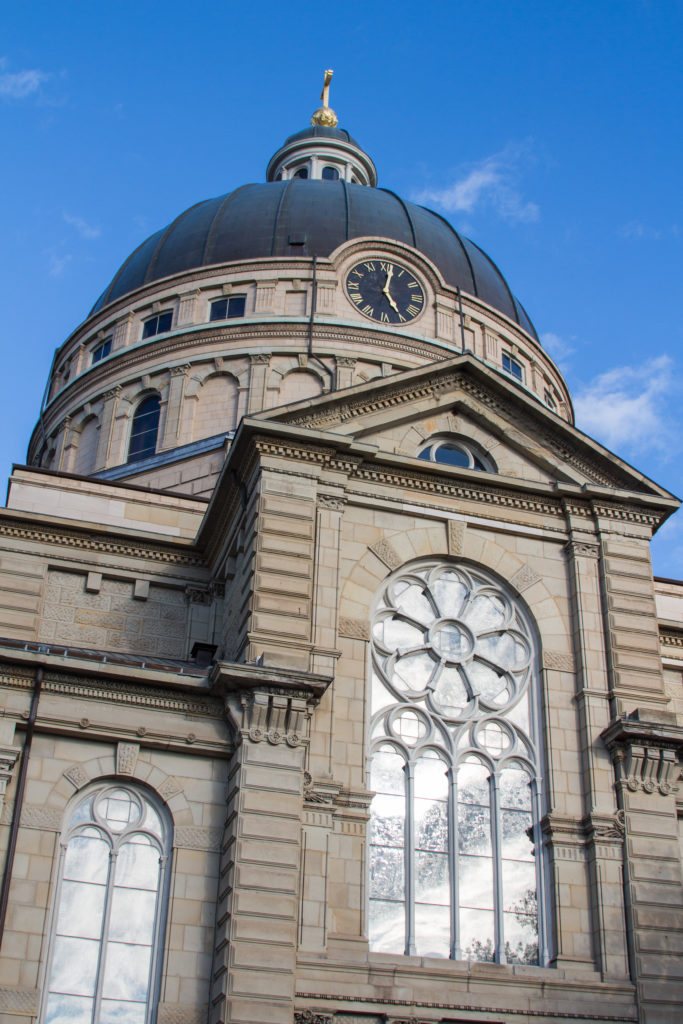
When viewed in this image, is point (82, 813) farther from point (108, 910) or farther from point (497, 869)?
point (497, 869)

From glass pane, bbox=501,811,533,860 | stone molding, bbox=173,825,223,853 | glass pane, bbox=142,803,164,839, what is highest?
glass pane, bbox=501,811,533,860

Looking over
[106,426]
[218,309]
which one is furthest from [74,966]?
[218,309]

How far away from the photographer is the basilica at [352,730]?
20469 mm

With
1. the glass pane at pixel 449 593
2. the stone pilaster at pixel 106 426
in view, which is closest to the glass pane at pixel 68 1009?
the glass pane at pixel 449 593

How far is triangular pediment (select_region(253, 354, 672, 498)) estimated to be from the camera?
26.7 m

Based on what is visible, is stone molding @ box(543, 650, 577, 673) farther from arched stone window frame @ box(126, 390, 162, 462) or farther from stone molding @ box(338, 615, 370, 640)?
arched stone window frame @ box(126, 390, 162, 462)

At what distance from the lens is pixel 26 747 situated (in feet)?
70.2

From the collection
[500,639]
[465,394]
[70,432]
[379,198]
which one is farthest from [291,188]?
[500,639]

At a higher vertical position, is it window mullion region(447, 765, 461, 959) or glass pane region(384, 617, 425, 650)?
glass pane region(384, 617, 425, 650)

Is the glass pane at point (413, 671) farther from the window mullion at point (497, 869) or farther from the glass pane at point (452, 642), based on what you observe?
the window mullion at point (497, 869)

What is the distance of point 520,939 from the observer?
2231 centimetres

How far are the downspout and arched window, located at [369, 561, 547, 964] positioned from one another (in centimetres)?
590

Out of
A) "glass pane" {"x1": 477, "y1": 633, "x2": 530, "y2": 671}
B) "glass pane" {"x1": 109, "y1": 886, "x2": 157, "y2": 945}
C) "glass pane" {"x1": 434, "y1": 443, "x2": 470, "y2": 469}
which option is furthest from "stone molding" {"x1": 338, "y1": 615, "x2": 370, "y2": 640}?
"glass pane" {"x1": 109, "y1": 886, "x2": 157, "y2": 945}

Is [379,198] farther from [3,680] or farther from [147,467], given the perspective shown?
[3,680]
